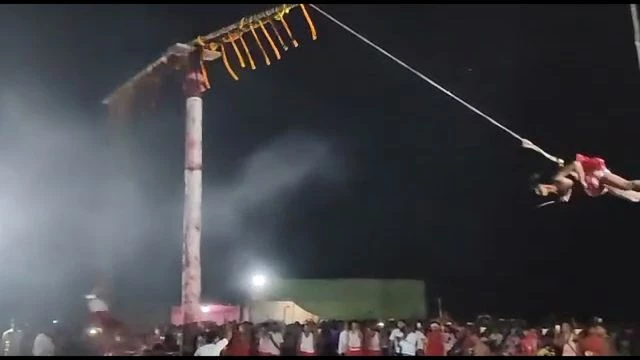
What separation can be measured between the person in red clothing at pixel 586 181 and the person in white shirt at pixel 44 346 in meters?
5.36

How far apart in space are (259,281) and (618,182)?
15481 millimetres

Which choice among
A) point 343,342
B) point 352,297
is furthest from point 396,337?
point 352,297

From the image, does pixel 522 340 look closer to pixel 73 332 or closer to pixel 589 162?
pixel 589 162

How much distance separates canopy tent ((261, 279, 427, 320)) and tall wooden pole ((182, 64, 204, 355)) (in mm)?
4376

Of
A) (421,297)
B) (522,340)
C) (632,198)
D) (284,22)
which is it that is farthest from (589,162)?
(421,297)

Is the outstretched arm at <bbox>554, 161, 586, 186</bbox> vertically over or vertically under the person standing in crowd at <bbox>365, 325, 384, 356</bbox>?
over

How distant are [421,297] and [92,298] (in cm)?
1070

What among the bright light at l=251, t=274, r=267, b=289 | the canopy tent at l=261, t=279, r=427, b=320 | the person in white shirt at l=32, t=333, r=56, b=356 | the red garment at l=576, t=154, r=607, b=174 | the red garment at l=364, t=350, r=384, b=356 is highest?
the bright light at l=251, t=274, r=267, b=289

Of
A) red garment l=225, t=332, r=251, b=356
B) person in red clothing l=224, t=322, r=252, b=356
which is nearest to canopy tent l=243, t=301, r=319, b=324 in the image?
person in red clothing l=224, t=322, r=252, b=356

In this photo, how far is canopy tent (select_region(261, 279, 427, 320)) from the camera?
19.3 metres

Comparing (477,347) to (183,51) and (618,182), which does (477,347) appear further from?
(183,51)

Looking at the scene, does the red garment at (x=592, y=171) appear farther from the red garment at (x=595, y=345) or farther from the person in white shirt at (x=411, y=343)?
the person in white shirt at (x=411, y=343)

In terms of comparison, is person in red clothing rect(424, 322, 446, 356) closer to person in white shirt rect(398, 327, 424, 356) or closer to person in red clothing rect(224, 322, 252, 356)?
person in white shirt rect(398, 327, 424, 356)

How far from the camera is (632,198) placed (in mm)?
6496
